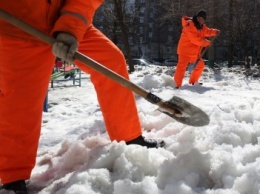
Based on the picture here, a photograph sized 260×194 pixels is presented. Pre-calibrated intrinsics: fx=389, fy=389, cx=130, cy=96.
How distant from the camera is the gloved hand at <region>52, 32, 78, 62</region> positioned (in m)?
2.22

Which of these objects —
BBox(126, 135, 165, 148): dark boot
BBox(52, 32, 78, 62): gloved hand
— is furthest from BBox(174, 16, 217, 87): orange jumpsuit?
BBox(52, 32, 78, 62): gloved hand

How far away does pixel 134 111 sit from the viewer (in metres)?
2.69

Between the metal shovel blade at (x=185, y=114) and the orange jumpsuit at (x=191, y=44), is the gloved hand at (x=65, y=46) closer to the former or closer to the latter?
the metal shovel blade at (x=185, y=114)

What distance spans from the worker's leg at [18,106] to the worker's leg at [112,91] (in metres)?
0.43

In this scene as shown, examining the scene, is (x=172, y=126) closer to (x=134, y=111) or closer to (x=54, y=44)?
(x=134, y=111)

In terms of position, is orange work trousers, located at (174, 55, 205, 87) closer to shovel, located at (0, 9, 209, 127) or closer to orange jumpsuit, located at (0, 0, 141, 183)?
shovel, located at (0, 9, 209, 127)

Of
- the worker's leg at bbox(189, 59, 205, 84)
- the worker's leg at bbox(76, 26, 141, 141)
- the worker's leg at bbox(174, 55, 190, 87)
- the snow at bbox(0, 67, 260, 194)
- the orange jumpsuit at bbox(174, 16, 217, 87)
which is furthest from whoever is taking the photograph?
the worker's leg at bbox(189, 59, 205, 84)

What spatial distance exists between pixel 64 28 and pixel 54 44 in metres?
0.14

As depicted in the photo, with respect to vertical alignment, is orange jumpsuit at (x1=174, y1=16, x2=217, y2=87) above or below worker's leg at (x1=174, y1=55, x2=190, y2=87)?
above

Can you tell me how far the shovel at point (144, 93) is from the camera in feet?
7.32

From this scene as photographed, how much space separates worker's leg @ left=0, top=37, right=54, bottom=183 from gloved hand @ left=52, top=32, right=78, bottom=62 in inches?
6.0

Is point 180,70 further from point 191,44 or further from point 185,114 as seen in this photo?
point 185,114

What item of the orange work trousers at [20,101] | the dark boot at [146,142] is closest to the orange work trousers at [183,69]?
the dark boot at [146,142]

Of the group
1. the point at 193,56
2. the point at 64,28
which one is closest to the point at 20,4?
the point at 64,28
